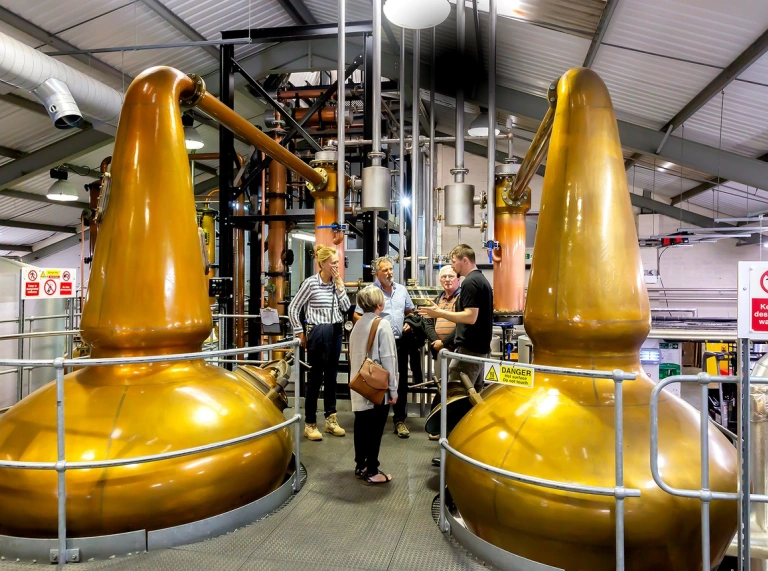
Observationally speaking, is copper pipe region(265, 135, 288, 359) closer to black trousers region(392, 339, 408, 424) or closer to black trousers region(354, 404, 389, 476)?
black trousers region(392, 339, 408, 424)

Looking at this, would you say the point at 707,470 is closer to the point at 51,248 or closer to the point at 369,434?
the point at 369,434

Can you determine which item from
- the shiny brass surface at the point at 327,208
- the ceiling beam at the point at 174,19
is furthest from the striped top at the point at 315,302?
the ceiling beam at the point at 174,19

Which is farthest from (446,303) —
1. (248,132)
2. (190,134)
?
(190,134)

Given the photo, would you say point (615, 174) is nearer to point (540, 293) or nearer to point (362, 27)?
point (540, 293)

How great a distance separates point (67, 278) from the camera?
20.2 ft

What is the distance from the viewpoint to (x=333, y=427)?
4637 mm

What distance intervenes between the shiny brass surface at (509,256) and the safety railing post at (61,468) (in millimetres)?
4637

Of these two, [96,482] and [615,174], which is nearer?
[96,482]

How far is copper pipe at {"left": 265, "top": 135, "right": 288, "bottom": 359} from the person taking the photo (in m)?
9.14

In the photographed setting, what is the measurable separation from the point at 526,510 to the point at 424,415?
290 centimetres

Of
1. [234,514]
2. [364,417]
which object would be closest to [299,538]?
[234,514]

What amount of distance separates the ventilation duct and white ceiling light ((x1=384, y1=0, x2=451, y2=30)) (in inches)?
165

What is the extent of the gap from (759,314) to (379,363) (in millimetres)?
2145

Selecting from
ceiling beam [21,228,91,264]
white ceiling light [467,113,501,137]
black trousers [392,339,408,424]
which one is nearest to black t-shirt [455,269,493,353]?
black trousers [392,339,408,424]
